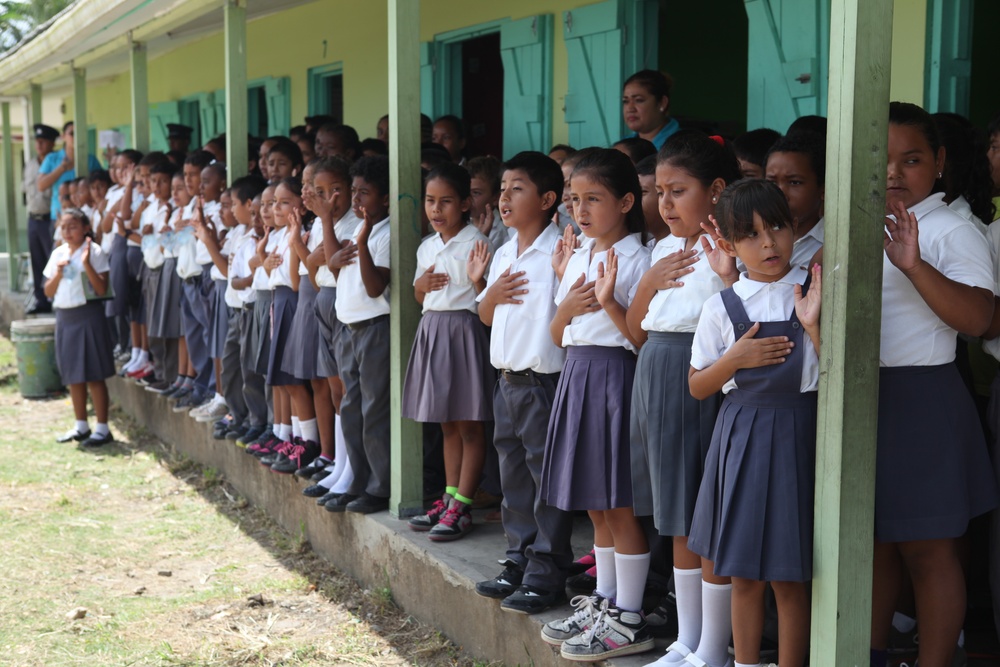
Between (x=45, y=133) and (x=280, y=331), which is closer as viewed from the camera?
(x=280, y=331)

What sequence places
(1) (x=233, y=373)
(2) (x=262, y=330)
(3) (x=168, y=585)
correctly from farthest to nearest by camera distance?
1. (1) (x=233, y=373)
2. (2) (x=262, y=330)
3. (3) (x=168, y=585)

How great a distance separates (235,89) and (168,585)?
9.71 feet

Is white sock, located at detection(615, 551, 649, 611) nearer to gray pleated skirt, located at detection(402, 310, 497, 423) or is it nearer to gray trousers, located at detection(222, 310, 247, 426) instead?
gray pleated skirt, located at detection(402, 310, 497, 423)

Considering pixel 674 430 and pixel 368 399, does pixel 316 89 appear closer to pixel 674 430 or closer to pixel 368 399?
pixel 368 399

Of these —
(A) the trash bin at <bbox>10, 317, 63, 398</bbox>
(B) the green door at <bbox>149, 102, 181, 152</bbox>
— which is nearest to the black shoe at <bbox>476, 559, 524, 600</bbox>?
(A) the trash bin at <bbox>10, 317, 63, 398</bbox>

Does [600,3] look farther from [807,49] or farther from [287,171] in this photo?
[287,171]

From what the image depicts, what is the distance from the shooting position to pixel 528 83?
6.33 meters

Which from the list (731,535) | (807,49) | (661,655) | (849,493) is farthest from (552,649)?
(807,49)

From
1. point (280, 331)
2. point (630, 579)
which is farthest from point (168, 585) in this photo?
point (630, 579)

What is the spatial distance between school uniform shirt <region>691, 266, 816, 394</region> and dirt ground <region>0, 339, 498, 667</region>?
162 centimetres

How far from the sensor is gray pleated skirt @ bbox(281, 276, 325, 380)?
190 inches

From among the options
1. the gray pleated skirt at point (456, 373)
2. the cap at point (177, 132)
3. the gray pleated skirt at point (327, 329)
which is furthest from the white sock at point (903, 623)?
the cap at point (177, 132)

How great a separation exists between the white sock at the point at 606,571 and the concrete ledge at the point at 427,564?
8.4 inches

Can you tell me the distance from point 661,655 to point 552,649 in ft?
1.12
